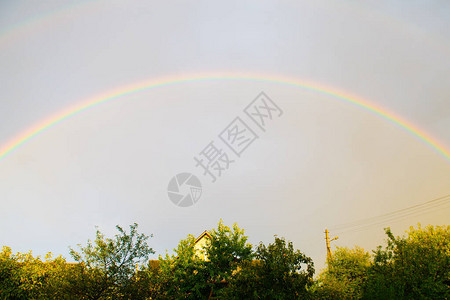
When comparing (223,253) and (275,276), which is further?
(223,253)

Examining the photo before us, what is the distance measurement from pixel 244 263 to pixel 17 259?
1026 inches

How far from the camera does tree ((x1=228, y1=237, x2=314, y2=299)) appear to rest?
19484 mm

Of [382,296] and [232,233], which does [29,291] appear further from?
[382,296]

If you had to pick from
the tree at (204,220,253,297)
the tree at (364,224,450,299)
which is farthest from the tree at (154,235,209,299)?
the tree at (364,224,450,299)

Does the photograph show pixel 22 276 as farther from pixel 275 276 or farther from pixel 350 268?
pixel 350 268

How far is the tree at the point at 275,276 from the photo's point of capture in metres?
19.5

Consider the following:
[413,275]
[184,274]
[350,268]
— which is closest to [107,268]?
[184,274]

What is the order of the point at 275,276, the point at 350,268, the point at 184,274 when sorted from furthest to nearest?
the point at 350,268
the point at 184,274
the point at 275,276

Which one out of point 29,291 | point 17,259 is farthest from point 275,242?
point 17,259

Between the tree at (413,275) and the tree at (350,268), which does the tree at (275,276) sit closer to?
the tree at (413,275)

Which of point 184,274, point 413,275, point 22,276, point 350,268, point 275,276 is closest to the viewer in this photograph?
point 275,276

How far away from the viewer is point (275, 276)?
20.0m

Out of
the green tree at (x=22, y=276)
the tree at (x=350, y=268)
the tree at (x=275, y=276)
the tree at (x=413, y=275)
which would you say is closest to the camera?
the tree at (x=275, y=276)

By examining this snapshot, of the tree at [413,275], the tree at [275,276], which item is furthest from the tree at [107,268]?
the tree at [413,275]
